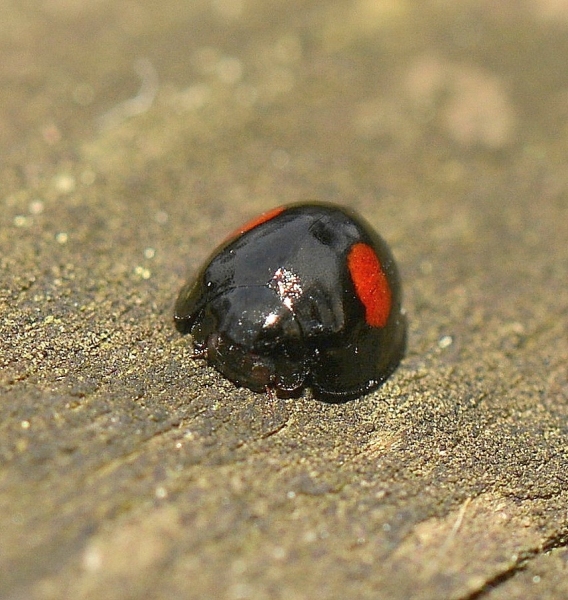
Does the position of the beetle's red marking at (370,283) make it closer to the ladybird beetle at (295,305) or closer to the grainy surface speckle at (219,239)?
the ladybird beetle at (295,305)

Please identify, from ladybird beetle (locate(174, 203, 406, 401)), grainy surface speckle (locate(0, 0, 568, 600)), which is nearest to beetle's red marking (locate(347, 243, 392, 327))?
ladybird beetle (locate(174, 203, 406, 401))

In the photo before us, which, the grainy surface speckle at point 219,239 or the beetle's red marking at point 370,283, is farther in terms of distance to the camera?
the beetle's red marking at point 370,283

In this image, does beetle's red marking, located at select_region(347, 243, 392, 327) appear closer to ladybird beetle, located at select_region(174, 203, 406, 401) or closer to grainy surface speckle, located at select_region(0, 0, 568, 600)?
ladybird beetle, located at select_region(174, 203, 406, 401)

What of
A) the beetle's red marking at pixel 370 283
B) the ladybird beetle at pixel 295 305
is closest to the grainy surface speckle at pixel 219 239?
the ladybird beetle at pixel 295 305

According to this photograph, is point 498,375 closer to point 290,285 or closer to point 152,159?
point 290,285

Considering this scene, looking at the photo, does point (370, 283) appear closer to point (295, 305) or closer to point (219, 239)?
point (295, 305)

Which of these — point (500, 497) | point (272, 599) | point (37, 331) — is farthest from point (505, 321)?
point (37, 331)
